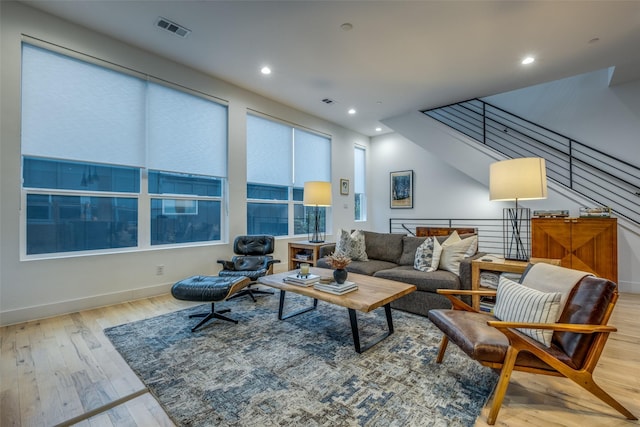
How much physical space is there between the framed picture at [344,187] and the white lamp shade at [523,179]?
421cm

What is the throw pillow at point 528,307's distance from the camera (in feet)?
5.18

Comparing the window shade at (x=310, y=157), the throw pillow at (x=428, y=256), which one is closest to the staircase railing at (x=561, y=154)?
the window shade at (x=310, y=157)

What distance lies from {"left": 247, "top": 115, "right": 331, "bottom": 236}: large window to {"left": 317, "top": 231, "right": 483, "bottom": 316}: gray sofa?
4.64ft

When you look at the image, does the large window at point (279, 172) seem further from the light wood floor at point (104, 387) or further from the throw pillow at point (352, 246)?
the light wood floor at point (104, 387)

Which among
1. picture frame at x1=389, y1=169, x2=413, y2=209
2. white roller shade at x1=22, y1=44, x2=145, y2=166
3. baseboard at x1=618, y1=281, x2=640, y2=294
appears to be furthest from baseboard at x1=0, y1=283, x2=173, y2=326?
baseboard at x1=618, y1=281, x2=640, y2=294

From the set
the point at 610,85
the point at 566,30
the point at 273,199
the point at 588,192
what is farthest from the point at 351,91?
the point at 588,192

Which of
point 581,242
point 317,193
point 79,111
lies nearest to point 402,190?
point 317,193

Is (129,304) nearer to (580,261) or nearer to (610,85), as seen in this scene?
(580,261)

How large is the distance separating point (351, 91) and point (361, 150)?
279 centimetres

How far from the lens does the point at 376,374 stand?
6.28ft

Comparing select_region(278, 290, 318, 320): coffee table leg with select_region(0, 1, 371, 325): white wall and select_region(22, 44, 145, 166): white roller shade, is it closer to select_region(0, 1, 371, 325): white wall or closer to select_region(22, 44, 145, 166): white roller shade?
select_region(0, 1, 371, 325): white wall

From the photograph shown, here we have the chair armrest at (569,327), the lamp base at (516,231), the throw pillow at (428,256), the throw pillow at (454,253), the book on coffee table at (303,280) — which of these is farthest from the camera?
the lamp base at (516,231)

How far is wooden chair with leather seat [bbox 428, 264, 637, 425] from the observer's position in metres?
1.44

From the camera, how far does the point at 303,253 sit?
4.65 metres
